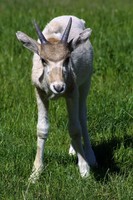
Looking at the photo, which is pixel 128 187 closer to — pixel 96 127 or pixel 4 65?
pixel 96 127

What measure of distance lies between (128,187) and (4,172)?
3.81 ft

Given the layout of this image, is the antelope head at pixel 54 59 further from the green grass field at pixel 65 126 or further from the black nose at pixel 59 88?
the green grass field at pixel 65 126

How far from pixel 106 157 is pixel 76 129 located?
74 cm

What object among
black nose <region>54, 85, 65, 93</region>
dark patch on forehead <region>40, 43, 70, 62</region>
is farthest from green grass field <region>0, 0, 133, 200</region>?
dark patch on forehead <region>40, 43, 70, 62</region>

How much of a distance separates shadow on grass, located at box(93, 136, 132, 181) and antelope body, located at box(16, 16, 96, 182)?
12 centimetres

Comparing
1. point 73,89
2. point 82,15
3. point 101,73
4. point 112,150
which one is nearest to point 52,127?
point 112,150

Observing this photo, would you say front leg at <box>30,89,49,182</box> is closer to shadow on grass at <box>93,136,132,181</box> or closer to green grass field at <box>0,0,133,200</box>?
green grass field at <box>0,0,133,200</box>

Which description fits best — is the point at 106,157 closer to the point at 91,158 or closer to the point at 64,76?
the point at 91,158

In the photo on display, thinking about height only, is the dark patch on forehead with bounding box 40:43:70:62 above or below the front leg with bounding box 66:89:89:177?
above

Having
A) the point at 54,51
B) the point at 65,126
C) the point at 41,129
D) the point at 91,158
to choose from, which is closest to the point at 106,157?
the point at 91,158

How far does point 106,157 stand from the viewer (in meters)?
7.35

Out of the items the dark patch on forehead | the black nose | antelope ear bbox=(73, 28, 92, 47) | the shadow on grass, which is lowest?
the shadow on grass

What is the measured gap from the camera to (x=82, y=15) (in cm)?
1215

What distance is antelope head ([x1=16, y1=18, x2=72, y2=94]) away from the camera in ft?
19.2
